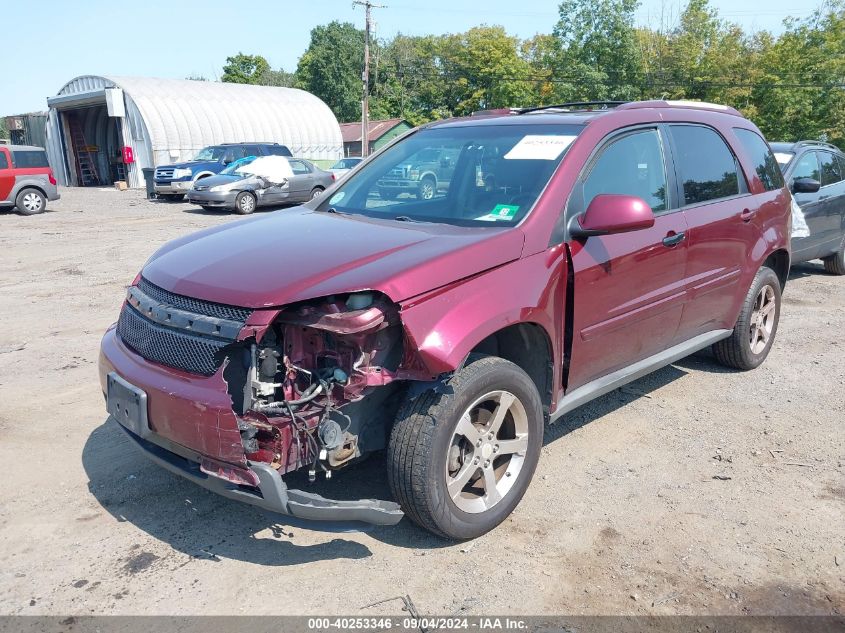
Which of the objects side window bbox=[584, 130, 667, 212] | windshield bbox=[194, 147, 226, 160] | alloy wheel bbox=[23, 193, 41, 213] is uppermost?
side window bbox=[584, 130, 667, 212]

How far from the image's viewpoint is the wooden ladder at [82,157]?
122 feet

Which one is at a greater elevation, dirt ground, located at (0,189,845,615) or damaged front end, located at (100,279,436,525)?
damaged front end, located at (100,279,436,525)

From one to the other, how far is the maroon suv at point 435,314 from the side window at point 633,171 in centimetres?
1

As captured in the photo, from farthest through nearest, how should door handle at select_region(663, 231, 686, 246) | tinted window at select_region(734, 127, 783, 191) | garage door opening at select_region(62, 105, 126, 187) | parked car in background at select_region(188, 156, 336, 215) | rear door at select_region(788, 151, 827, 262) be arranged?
garage door opening at select_region(62, 105, 126, 187) → parked car in background at select_region(188, 156, 336, 215) → rear door at select_region(788, 151, 827, 262) → tinted window at select_region(734, 127, 783, 191) → door handle at select_region(663, 231, 686, 246)

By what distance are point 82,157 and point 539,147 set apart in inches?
1558

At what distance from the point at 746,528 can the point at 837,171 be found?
290 inches

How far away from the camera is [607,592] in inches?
116

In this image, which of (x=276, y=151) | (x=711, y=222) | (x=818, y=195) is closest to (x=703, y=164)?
(x=711, y=222)

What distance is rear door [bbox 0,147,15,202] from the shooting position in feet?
62.4

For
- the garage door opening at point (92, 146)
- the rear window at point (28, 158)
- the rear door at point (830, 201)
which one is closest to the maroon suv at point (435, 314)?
the rear door at point (830, 201)

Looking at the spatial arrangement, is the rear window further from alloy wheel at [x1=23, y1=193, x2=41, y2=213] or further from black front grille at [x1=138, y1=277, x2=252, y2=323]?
black front grille at [x1=138, y1=277, x2=252, y2=323]

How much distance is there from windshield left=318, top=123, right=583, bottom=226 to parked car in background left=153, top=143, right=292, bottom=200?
19.7 m

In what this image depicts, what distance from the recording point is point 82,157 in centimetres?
3766

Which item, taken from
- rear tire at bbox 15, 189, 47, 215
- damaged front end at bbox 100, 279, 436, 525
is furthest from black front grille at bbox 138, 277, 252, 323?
rear tire at bbox 15, 189, 47, 215
